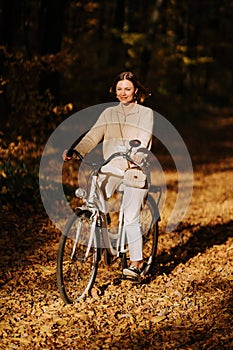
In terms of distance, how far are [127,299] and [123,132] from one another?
6.01 feet

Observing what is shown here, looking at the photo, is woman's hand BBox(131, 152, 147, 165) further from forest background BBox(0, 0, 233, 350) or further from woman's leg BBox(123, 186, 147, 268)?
forest background BBox(0, 0, 233, 350)

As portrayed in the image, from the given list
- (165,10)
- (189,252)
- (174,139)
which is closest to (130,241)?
(189,252)

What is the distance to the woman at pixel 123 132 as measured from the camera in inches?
197

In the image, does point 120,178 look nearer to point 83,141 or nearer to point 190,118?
point 83,141

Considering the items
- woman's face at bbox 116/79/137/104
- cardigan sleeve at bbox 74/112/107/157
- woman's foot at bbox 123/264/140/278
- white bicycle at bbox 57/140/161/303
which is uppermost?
woman's face at bbox 116/79/137/104

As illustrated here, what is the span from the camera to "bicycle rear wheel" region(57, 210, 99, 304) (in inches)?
187

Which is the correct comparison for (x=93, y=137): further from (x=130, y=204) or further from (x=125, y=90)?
(x=130, y=204)

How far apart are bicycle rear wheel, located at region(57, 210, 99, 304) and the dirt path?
0.16 metres

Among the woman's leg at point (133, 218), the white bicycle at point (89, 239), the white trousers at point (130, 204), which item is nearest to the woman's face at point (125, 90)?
the white bicycle at point (89, 239)

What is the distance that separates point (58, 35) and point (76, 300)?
26.5ft

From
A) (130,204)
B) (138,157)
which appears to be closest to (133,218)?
(130,204)

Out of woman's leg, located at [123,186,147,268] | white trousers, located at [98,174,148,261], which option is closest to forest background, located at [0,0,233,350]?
woman's leg, located at [123,186,147,268]

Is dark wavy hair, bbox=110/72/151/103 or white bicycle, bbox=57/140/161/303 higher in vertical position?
dark wavy hair, bbox=110/72/151/103

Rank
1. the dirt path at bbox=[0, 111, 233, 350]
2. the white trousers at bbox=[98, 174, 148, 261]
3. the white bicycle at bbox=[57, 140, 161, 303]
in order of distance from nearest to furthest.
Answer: the dirt path at bbox=[0, 111, 233, 350]
the white bicycle at bbox=[57, 140, 161, 303]
the white trousers at bbox=[98, 174, 148, 261]
